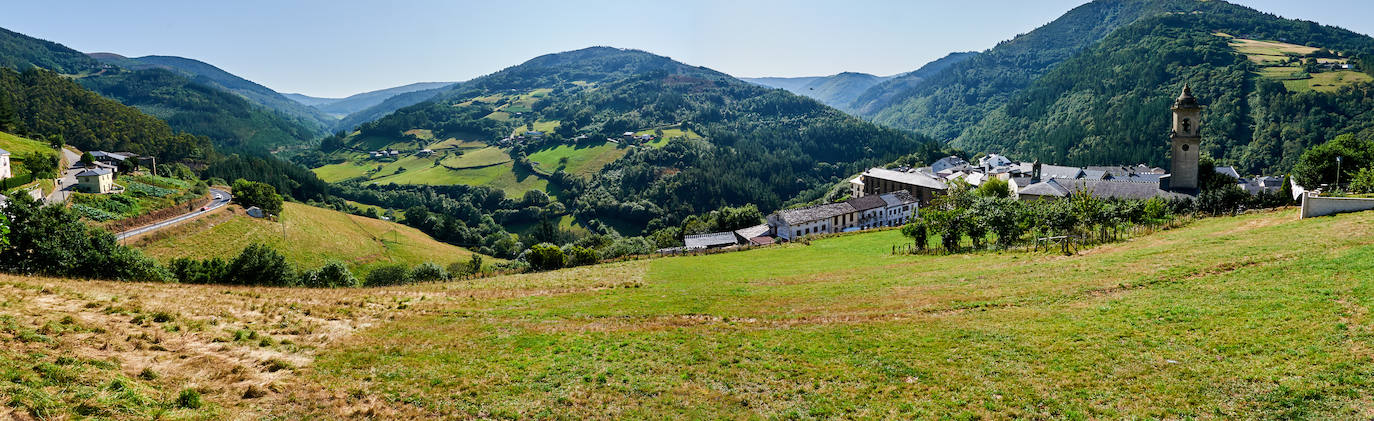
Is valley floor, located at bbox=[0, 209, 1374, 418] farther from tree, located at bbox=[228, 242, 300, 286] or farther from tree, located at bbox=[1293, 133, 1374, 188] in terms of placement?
tree, located at bbox=[1293, 133, 1374, 188]

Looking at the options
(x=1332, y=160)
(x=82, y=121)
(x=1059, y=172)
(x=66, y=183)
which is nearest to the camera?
(x=1332, y=160)

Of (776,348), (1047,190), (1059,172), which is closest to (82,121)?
(776,348)

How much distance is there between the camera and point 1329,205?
31.7 metres

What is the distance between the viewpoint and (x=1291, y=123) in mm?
142625

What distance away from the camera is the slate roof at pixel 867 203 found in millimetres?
97750

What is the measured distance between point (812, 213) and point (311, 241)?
73.9 metres

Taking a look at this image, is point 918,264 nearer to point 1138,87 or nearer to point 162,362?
point 162,362

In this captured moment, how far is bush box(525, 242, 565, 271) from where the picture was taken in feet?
185

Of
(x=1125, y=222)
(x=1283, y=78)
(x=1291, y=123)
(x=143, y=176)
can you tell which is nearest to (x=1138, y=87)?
(x=1283, y=78)

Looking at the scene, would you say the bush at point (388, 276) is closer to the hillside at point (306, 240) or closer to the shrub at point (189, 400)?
the hillside at point (306, 240)

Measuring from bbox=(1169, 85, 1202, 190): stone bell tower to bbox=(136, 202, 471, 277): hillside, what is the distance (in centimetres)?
9758

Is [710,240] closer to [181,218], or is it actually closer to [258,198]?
[258,198]

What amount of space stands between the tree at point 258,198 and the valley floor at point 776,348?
68.5 metres

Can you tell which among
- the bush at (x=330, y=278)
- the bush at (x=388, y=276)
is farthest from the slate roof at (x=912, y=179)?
the bush at (x=330, y=278)
